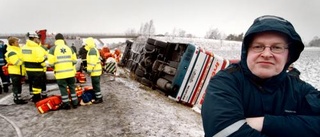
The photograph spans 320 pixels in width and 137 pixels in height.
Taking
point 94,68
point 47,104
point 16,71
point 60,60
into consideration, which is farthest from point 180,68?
point 16,71

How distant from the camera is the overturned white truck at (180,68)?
8836mm

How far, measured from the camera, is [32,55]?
7.02m

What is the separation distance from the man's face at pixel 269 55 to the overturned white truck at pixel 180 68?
22.6ft

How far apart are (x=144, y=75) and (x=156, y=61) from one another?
1.17 metres

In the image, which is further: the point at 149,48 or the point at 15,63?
the point at 149,48

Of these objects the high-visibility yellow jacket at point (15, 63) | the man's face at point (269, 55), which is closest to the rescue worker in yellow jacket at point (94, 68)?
the high-visibility yellow jacket at point (15, 63)

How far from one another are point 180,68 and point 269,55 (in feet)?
22.8

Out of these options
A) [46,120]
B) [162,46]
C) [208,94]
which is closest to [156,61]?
[162,46]

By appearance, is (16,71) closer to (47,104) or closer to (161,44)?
(47,104)

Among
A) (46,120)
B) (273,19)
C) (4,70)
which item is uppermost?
(273,19)

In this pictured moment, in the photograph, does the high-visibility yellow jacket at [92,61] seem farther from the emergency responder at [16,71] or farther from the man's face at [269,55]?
the man's face at [269,55]

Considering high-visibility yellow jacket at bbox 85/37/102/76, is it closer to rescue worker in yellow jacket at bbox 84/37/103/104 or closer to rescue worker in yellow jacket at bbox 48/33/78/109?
rescue worker in yellow jacket at bbox 84/37/103/104

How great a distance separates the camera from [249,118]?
1.82m

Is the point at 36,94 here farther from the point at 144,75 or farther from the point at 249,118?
the point at 249,118
